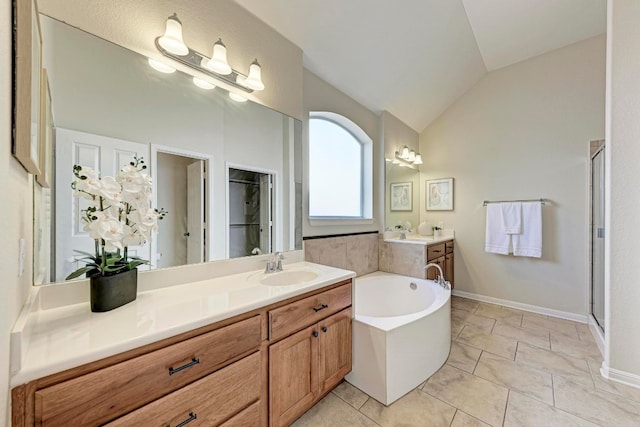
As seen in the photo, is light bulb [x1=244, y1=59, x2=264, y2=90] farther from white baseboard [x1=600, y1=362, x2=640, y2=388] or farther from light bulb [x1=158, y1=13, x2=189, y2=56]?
white baseboard [x1=600, y1=362, x2=640, y2=388]

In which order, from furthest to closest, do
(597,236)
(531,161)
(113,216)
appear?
(531,161) → (597,236) → (113,216)

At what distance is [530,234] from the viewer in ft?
9.75

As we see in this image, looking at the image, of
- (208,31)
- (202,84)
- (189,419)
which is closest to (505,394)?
(189,419)

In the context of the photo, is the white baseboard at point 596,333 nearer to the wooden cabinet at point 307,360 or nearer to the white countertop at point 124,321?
the wooden cabinet at point 307,360

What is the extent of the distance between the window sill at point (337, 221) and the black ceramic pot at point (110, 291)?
57.4 inches

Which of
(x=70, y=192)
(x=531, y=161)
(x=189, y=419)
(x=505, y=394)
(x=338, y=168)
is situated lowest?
(x=505, y=394)

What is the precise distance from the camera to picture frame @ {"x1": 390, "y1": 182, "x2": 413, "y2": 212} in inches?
131

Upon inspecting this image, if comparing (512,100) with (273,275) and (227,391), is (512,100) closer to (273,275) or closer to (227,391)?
(273,275)

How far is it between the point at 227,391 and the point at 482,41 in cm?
401

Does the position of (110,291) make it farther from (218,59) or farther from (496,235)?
(496,235)

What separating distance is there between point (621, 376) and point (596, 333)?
2.85 ft

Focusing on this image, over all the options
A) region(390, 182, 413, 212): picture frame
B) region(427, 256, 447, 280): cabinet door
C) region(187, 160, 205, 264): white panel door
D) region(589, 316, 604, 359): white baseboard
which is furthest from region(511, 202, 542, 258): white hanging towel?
region(187, 160, 205, 264): white panel door

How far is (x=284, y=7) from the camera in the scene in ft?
5.77

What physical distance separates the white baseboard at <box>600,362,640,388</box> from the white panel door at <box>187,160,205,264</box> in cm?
296
